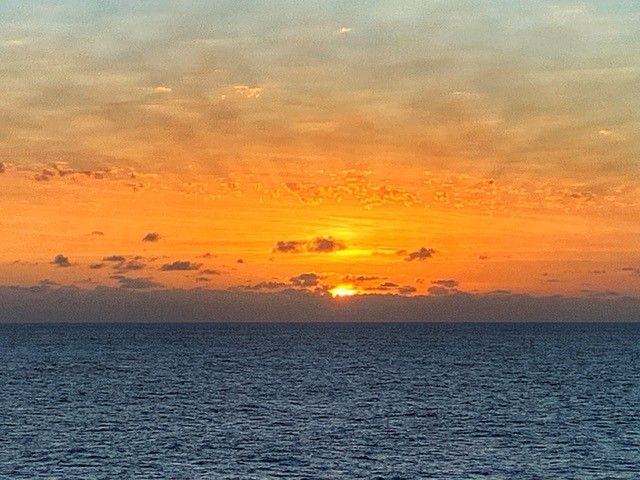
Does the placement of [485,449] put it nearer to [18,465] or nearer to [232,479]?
Answer: [232,479]

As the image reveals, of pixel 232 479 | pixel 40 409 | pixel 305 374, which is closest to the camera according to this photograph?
pixel 232 479

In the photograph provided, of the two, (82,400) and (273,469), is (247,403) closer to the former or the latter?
(82,400)

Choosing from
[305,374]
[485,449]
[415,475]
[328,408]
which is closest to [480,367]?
[305,374]

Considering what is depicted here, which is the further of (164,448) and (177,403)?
(177,403)

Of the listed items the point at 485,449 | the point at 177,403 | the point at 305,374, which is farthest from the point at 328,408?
the point at 305,374

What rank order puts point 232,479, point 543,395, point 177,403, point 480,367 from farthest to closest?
1. point 480,367
2. point 543,395
3. point 177,403
4. point 232,479

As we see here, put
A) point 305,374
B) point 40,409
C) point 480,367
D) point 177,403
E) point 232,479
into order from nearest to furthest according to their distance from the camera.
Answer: point 232,479
point 40,409
point 177,403
point 305,374
point 480,367

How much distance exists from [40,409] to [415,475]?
198ft

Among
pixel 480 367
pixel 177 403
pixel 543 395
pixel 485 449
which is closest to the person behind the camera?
pixel 485 449

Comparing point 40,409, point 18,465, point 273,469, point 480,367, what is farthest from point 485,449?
point 480,367

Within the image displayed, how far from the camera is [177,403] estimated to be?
405 feet

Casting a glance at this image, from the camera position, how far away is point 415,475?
2960 inches

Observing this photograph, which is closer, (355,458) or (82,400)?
(355,458)

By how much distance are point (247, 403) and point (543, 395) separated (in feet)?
153
